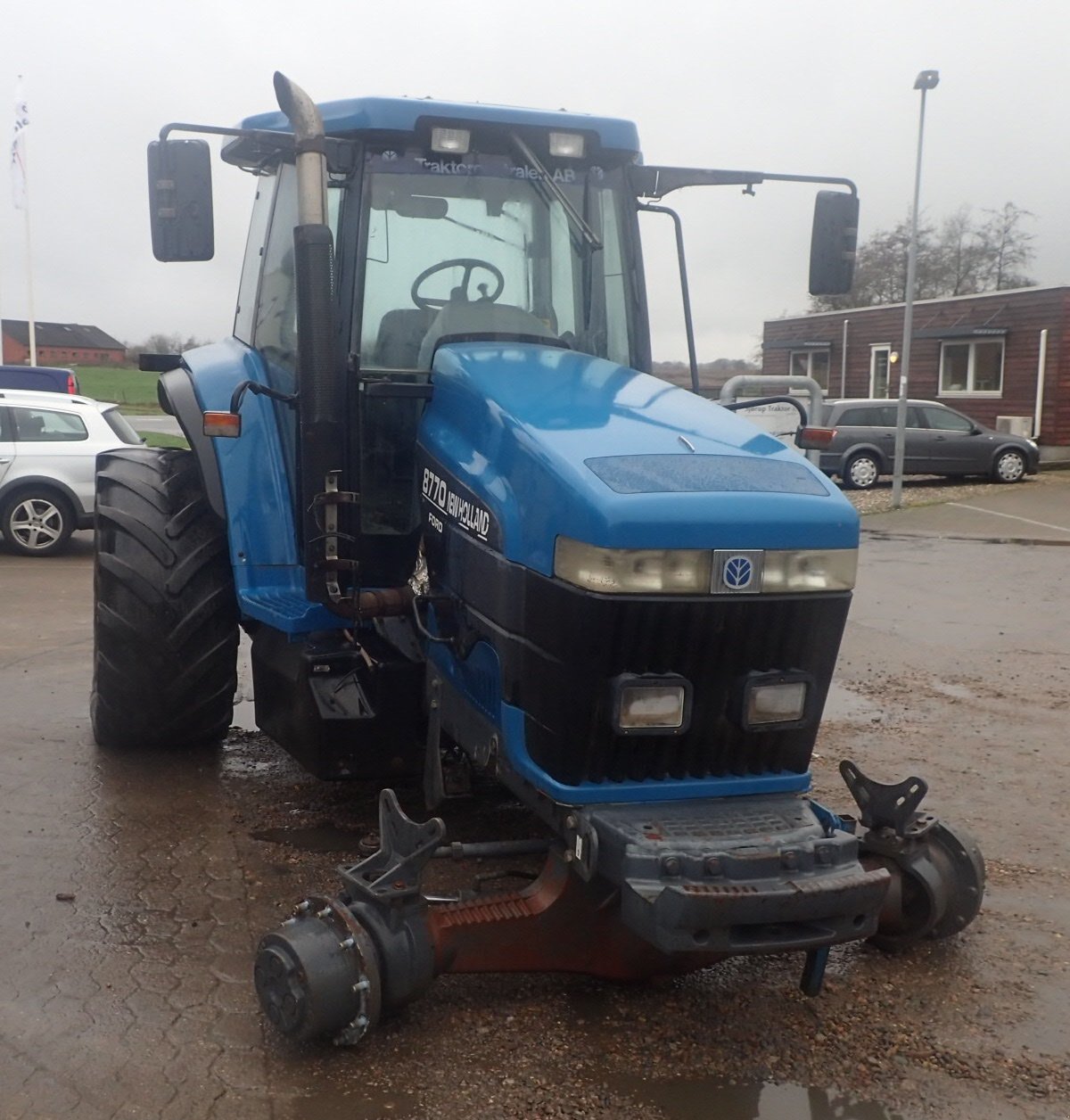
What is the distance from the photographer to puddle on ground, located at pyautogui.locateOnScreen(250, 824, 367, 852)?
4.70m

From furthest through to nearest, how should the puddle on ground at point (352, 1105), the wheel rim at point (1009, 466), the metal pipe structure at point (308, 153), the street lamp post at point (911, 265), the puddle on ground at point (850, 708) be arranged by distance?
the wheel rim at point (1009, 466) → the street lamp post at point (911, 265) → the puddle on ground at point (850, 708) → the metal pipe structure at point (308, 153) → the puddle on ground at point (352, 1105)

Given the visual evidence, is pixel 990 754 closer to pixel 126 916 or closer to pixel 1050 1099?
pixel 1050 1099

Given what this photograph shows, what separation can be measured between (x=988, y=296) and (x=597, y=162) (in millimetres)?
23990

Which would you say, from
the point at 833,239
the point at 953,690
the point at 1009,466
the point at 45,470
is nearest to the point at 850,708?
the point at 953,690

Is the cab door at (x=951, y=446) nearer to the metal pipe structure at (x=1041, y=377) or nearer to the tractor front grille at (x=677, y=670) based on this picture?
the metal pipe structure at (x=1041, y=377)

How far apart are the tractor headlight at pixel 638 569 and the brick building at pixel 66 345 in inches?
2958

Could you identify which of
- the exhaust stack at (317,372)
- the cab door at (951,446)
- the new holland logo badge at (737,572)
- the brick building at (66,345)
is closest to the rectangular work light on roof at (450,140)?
the exhaust stack at (317,372)

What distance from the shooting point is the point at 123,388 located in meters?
43.6

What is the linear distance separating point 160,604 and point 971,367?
81.3 feet

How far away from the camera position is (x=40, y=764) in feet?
18.3

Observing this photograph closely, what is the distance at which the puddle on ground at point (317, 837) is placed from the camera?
4.70 metres

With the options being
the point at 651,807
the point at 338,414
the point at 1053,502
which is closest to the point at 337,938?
the point at 651,807

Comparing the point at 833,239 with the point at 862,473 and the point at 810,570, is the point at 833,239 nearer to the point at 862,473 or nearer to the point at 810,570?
the point at 810,570

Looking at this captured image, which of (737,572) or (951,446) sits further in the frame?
(951,446)
